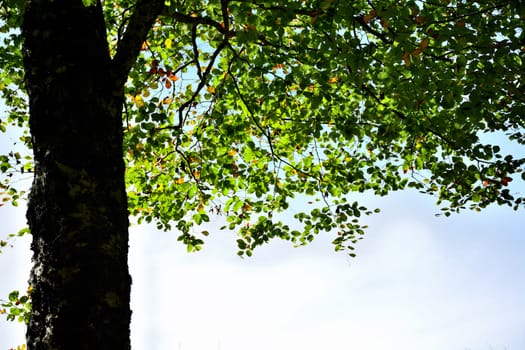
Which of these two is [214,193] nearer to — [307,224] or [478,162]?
[307,224]

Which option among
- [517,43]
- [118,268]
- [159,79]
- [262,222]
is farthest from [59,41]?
[262,222]

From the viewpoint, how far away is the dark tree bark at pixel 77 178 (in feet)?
11.9

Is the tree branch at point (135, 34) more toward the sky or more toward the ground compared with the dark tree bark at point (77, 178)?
more toward the sky

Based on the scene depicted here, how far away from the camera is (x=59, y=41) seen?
4.66m

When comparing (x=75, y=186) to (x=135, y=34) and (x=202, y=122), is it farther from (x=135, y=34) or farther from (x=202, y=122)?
(x=202, y=122)

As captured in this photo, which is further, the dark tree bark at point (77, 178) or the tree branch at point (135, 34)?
the tree branch at point (135, 34)

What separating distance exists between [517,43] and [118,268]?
16.1ft

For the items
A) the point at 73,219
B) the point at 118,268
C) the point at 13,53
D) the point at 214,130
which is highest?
the point at 13,53

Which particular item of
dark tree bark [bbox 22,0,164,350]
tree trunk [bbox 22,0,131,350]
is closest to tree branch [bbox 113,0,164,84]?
dark tree bark [bbox 22,0,164,350]

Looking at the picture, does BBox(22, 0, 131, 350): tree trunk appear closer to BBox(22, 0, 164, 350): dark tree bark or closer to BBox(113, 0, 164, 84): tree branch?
BBox(22, 0, 164, 350): dark tree bark

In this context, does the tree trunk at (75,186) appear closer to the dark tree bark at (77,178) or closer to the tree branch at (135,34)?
the dark tree bark at (77,178)

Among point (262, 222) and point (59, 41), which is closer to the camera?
point (59, 41)

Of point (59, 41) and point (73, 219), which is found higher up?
point (59, 41)

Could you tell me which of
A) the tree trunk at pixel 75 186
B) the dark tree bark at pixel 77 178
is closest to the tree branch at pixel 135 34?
the dark tree bark at pixel 77 178
